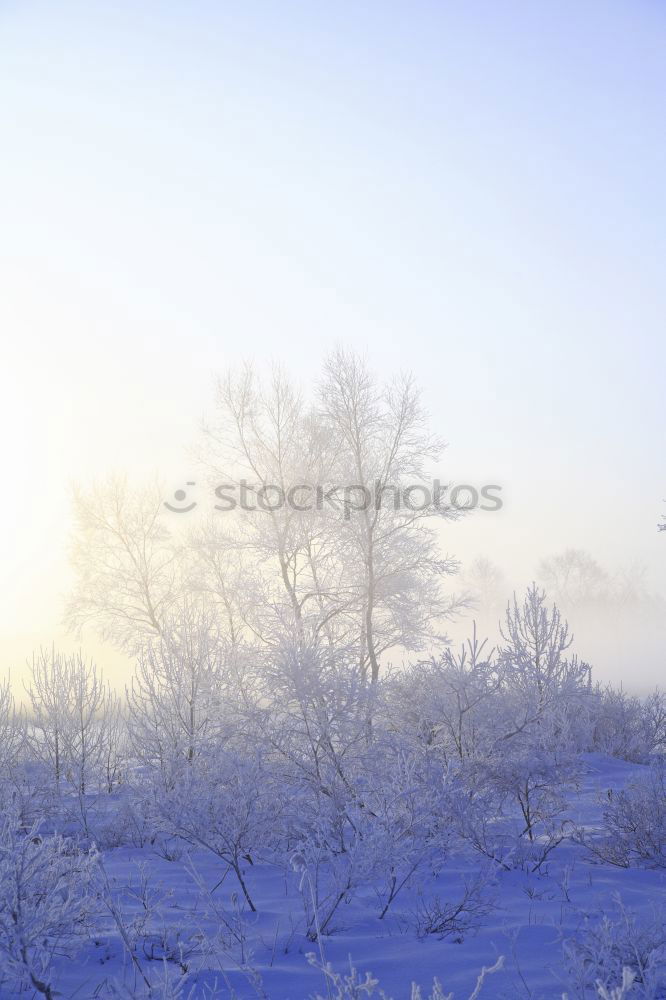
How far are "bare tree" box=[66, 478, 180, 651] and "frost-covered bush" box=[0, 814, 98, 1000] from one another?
11.9 m

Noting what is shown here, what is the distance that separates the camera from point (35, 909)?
3713mm

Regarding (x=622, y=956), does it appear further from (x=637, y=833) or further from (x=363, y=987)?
(x=637, y=833)

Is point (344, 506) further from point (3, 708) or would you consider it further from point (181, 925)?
point (181, 925)

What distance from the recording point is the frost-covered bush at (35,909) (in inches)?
135

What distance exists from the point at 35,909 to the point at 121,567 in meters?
13.3

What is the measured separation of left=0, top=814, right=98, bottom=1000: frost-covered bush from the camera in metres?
3.42

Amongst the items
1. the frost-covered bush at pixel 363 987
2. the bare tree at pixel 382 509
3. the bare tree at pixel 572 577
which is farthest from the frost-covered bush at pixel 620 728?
the bare tree at pixel 572 577

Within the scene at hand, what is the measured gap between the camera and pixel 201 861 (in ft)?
22.6

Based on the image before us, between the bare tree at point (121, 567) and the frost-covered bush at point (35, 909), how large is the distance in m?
11.9

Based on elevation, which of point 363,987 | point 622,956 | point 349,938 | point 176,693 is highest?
point 176,693

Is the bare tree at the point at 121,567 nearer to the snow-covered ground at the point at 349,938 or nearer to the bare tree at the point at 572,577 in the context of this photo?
the snow-covered ground at the point at 349,938

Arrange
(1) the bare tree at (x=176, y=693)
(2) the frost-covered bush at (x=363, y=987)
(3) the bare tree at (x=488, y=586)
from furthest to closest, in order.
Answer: (3) the bare tree at (x=488, y=586)
(1) the bare tree at (x=176, y=693)
(2) the frost-covered bush at (x=363, y=987)

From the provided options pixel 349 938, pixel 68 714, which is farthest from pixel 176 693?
pixel 349 938

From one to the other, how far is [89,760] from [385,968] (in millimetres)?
6682
